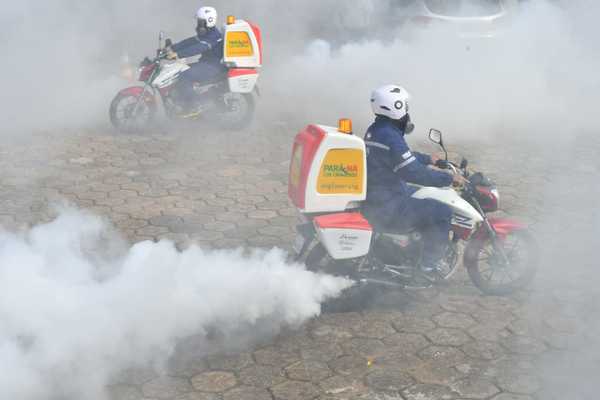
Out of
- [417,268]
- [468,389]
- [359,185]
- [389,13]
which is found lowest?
[468,389]

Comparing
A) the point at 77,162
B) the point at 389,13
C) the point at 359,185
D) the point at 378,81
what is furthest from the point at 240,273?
the point at 389,13

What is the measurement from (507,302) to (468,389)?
1.32 meters

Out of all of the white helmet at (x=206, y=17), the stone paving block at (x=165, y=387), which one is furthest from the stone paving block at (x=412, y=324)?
the white helmet at (x=206, y=17)

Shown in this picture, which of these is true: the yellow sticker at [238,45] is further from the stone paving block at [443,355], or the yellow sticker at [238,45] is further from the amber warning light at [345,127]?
the stone paving block at [443,355]

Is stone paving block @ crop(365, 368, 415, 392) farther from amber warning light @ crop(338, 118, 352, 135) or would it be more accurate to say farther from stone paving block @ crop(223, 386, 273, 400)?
amber warning light @ crop(338, 118, 352, 135)

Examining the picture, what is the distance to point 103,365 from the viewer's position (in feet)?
18.6

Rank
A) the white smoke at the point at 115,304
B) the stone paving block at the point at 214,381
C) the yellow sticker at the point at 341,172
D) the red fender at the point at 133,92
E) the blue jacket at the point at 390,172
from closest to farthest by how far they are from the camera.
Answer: the white smoke at the point at 115,304, the stone paving block at the point at 214,381, the yellow sticker at the point at 341,172, the blue jacket at the point at 390,172, the red fender at the point at 133,92

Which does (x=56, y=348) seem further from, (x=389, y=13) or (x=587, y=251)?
(x=389, y=13)

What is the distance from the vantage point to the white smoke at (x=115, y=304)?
5.44 m

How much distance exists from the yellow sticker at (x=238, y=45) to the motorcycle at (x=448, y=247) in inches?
189

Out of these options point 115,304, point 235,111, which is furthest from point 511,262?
point 235,111

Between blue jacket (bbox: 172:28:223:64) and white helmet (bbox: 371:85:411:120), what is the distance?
5.03 metres

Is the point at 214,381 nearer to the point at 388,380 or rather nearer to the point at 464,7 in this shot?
the point at 388,380

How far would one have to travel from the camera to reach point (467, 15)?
12688mm
